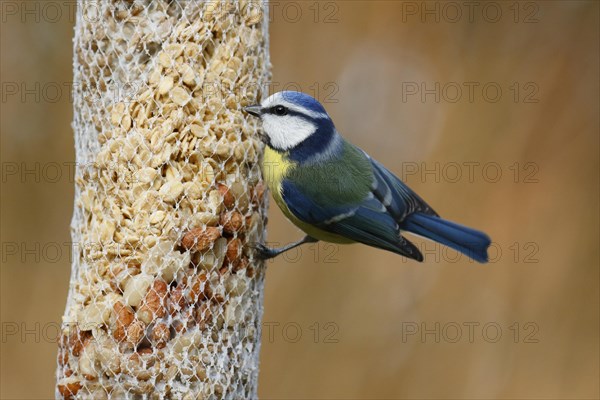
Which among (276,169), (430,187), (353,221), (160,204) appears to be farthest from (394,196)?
(430,187)

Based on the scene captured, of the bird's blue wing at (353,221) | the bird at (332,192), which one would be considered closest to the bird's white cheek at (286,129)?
the bird at (332,192)

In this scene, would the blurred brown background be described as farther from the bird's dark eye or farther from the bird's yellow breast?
the bird's dark eye

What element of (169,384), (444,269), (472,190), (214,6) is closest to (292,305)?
(444,269)

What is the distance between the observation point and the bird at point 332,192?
1.97m

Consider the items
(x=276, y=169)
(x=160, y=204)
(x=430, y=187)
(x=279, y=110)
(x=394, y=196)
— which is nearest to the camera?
(x=160, y=204)

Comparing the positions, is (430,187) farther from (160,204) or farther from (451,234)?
(160,204)

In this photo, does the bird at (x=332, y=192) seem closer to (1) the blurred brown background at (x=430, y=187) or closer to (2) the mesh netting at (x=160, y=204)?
(2) the mesh netting at (x=160, y=204)

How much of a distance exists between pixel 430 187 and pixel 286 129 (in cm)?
120

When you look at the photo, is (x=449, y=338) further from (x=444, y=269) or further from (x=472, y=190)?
(x=472, y=190)

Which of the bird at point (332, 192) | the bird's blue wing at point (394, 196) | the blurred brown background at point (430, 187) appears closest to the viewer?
the bird at point (332, 192)

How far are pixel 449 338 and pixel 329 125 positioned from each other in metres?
1.25

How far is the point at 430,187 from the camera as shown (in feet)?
9.90

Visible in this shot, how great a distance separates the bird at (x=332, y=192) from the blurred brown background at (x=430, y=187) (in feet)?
2.54

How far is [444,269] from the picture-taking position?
301 centimetres
